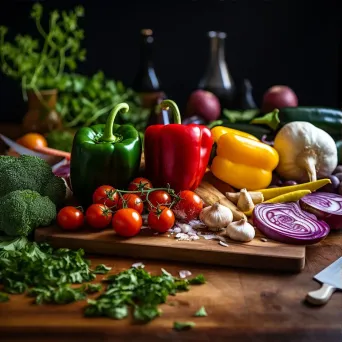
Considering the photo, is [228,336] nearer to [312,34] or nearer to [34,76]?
[34,76]

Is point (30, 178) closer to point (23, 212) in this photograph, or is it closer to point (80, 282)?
point (23, 212)

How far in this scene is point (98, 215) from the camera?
1500 mm

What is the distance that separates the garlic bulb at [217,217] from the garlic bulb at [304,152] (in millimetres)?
442

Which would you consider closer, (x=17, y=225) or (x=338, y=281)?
(x=338, y=281)

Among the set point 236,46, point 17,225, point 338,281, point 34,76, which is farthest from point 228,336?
point 236,46

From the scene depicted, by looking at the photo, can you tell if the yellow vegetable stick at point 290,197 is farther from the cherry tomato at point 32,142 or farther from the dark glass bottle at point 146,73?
the dark glass bottle at point 146,73

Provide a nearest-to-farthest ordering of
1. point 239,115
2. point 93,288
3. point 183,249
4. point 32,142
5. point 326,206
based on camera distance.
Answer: point 93,288, point 183,249, point 326,206, point 32,142, point 239,115

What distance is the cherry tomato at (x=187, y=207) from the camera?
1570 mm

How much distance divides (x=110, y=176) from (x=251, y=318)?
2.05 feet

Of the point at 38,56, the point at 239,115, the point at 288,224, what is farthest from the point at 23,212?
the point at 38,56

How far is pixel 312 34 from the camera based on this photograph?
289cm

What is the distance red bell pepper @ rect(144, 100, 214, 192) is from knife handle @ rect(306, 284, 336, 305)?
0.57 metres

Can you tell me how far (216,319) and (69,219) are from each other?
0.50 metres

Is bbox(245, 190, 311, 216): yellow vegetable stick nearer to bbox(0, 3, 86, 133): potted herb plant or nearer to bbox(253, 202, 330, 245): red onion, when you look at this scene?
bbox(253, 202, 330, 245): red onion
